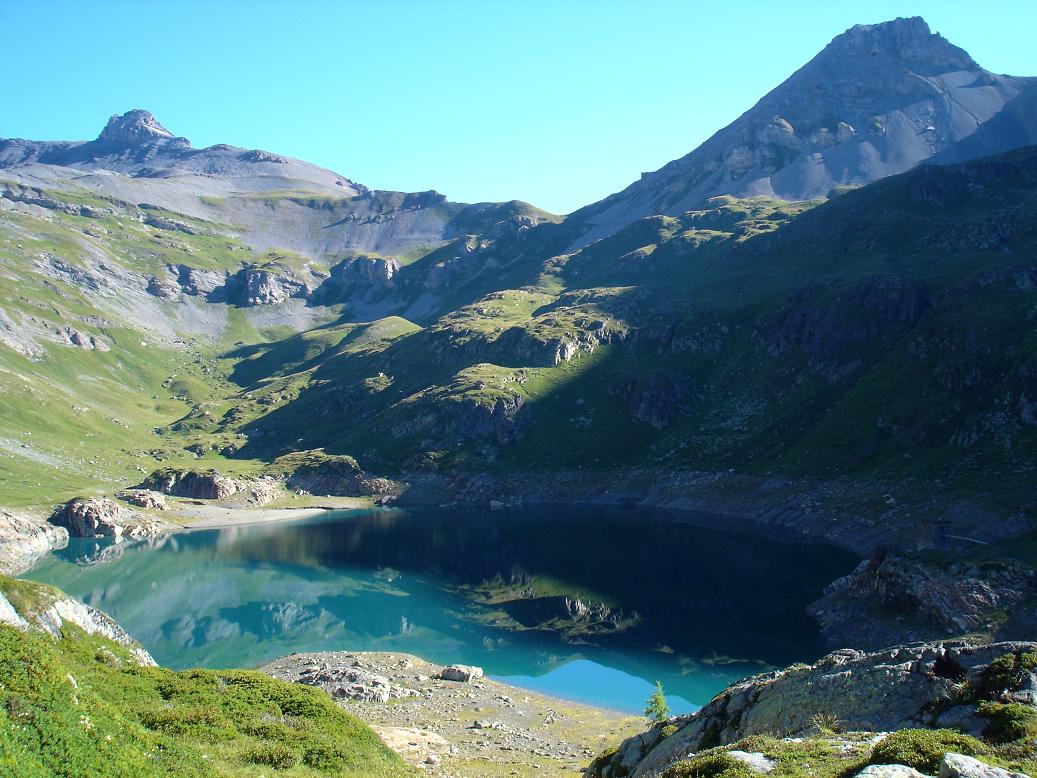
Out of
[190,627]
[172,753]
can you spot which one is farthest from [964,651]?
[190,627]

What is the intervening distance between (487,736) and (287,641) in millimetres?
47227

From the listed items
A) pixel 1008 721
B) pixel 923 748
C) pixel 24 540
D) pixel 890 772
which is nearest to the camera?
pixel 890 772

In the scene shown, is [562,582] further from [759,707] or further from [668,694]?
[759,707]

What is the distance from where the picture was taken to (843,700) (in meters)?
24.4

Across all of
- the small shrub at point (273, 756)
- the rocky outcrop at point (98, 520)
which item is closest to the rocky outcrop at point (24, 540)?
the rocky outcrop at point (98, 520)

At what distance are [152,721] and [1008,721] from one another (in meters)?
27.8

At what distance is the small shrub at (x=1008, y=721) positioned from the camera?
17.1 m

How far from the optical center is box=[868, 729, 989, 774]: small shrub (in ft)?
50.8

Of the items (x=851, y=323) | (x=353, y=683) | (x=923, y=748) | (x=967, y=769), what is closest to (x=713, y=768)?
(x=923, y=748)

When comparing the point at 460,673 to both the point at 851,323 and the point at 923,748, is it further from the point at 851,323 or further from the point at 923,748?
the point at 851,323

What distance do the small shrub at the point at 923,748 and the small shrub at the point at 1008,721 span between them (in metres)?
1.44

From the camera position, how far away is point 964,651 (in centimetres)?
2267

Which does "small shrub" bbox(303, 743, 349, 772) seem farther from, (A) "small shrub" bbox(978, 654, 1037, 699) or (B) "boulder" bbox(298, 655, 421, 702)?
(B) "boulder" bbox(298, 655, 421, 702)

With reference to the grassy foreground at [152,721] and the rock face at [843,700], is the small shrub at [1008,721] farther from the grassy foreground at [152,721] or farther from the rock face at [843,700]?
the grassy foreground at [152,721]
